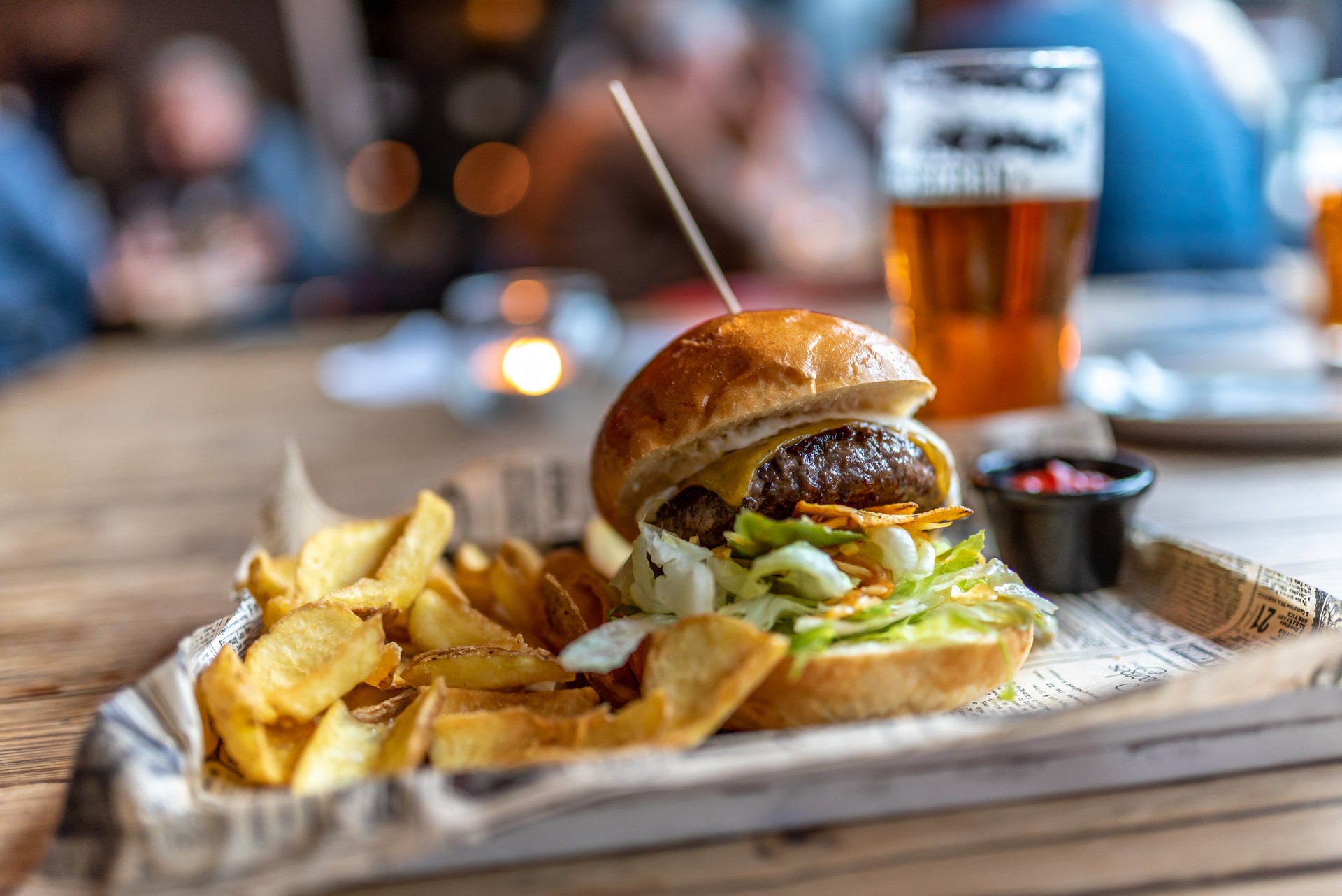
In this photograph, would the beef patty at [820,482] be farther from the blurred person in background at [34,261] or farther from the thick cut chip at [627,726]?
the blurred person in background at [34,261]

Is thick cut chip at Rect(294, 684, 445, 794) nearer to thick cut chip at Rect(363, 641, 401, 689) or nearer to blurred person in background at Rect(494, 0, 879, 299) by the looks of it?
thick cut chip at Rect(363, 641, 401, 689)

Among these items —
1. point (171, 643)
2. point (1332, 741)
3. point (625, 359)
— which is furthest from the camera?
point (625, 359)

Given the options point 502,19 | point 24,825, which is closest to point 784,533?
point 24,825

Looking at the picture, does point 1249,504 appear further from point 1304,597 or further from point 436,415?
point 436,415

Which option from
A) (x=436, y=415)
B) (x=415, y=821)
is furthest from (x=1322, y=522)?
(x=436, y=415)

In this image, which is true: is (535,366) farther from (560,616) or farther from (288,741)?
(288,741)
